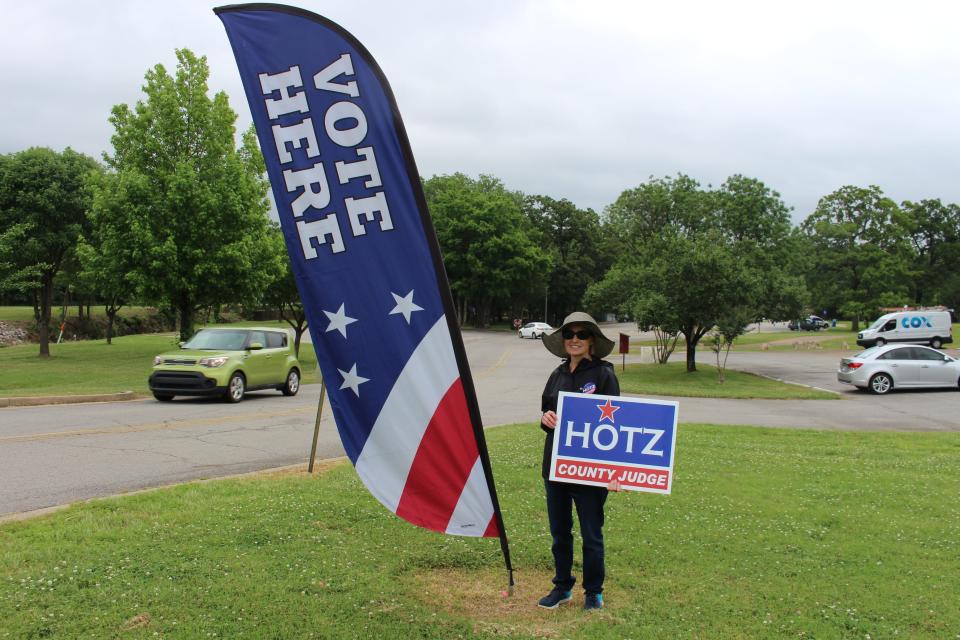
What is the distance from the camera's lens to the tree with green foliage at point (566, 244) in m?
91.1

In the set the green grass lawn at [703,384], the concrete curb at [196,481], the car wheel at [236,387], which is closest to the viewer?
the concrete curb at [196,481]

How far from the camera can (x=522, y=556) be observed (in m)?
5.65

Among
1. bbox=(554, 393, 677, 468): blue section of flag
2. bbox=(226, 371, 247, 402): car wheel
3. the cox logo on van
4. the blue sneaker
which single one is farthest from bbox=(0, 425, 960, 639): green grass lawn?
the cox logo on van

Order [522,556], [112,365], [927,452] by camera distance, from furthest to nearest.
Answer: [112,365], [927,452], [522,556]

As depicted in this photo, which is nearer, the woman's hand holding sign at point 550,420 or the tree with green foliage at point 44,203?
the woman's hand holding sign at point 550,420

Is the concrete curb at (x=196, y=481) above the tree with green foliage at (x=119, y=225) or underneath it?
underneath

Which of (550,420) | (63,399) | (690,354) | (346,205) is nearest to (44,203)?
(63,399)

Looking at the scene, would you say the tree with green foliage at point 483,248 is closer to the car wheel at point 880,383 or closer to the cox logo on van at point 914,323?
the cox logo on van at point 914,323

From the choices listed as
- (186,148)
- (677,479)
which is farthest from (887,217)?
(677,479)

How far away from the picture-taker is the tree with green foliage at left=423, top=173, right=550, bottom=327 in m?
76.2

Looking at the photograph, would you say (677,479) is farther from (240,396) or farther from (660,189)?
(660,189)

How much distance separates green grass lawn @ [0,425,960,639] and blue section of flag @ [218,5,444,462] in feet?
3.70

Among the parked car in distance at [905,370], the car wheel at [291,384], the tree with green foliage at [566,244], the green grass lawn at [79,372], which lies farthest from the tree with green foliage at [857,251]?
the car wheel at [291,384]

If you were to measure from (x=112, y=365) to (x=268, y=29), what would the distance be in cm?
2737
